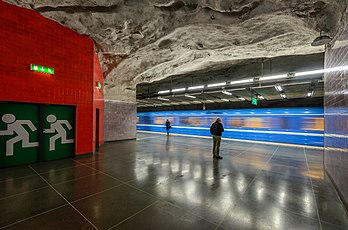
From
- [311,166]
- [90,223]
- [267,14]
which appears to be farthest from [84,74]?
[311,166]

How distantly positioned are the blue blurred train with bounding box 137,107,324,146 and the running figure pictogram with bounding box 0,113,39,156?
38.8 ft

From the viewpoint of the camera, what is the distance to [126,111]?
11211mm

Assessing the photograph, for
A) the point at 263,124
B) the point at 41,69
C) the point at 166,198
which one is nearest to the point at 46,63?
the point at 41,69

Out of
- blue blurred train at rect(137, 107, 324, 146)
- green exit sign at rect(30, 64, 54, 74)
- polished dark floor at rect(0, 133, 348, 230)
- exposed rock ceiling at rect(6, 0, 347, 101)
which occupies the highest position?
exposed rock ceiling at rect(6, 0, 347, 101)

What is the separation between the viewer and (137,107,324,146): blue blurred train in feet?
29.9

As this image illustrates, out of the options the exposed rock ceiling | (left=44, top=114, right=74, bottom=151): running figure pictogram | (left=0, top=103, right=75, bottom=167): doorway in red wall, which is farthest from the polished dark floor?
the exposed rock ceiling

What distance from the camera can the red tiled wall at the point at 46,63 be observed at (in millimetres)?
4418

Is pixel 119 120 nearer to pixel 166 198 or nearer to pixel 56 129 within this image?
pixel 56 129

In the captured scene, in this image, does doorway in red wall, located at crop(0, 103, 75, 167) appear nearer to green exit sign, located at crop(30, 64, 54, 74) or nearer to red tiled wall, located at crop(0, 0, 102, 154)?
red tiled wall, located at crop(0, 0, 102, 154)

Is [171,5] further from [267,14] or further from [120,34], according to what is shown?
[267,14]

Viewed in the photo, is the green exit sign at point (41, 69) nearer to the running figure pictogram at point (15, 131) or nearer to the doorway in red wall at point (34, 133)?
the doorway in red wall at point (34, 133)

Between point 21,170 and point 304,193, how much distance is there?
295 inches

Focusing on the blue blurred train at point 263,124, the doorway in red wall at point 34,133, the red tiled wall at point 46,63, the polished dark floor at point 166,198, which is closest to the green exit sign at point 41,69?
the red tiled wall at point 46,63

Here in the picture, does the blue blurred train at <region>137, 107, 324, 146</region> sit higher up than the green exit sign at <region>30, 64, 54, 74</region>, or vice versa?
the green exit sign at <region>30, 64, 54, 74</region>
